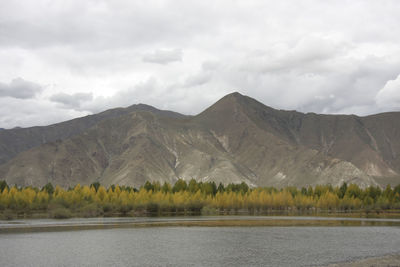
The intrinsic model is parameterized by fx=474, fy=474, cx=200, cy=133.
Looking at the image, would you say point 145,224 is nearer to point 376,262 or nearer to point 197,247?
point 197,247

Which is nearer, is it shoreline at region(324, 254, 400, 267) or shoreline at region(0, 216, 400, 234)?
shoreline at region(324, 254, 400, 267)

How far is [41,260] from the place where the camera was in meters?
59.0

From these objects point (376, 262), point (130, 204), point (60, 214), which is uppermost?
point (130, 204)

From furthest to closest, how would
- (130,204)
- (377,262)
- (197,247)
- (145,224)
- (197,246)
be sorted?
1. (130,204)
2. (145,224)
3. (197,246)
4. (197,247)
5. (377,262)

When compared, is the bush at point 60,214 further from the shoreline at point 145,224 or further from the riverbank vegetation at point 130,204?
the shoreline at point 145,224

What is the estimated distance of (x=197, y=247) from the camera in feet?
233

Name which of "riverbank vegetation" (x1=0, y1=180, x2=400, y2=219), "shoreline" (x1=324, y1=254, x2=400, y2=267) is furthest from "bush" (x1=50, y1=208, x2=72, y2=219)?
"shoreline" (x1=324, y1=254, x2=400, y2=267)

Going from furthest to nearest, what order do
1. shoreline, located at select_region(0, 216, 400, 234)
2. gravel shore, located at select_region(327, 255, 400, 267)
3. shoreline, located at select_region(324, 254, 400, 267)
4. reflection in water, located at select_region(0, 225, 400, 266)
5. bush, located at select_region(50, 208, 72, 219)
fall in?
1. bush, located at select_region(50, 208, 72, 219)
2. shoreline, located at select_region(0, 216, 400, 234)
3. reflection in water, located at select_region(0, 225, 400, 266)
4. shoreline, located at select_region(324, 254, 400, 267)
5. gravel shore, located at select_region(327, 255, 400, 267)

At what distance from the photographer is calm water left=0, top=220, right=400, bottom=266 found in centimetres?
5879

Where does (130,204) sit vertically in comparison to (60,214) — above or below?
above

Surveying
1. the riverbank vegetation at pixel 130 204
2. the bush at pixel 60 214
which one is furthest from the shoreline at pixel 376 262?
the riverbank vegetation at pixel 130 204

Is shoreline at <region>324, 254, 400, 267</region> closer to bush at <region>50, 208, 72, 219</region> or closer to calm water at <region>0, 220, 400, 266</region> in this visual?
calm water at <region>0, 220, 400, 266</region>

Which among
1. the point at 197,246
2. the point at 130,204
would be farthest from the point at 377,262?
the point at 130,204

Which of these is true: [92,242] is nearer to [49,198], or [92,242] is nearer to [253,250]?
[253,250]
